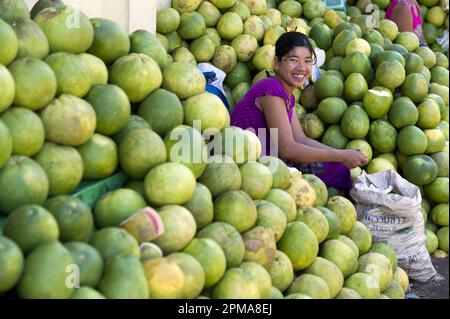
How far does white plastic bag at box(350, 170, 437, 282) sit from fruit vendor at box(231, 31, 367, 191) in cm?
23

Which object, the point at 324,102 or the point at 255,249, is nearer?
the point at 255,249

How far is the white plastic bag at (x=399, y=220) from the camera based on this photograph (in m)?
3.63

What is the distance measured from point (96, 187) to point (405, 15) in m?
4.46

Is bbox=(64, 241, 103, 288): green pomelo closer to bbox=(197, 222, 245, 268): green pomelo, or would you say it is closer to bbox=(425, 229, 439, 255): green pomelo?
bbox=(197, 222, 245, 268): green pomelo

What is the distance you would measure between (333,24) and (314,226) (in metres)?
3.11

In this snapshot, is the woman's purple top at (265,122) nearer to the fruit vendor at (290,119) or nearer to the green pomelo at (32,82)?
the fruit vendor at (290,119)

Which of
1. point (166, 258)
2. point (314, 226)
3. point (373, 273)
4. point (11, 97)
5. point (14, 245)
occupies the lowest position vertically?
point (373, 273)

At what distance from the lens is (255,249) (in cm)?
225

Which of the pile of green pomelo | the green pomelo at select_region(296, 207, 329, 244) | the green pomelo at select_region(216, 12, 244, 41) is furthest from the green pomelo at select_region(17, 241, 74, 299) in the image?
the green pomelo at select_region(216, 12, 244, 41)

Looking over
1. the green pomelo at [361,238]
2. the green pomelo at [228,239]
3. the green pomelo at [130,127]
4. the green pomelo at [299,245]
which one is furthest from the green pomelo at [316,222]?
the green pomelo at [130,127]

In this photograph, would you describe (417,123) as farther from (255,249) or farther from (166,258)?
(166,258)

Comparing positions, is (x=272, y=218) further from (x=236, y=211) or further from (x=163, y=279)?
(x=163, y=279)

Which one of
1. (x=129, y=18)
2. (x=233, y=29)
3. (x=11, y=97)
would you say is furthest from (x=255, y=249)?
(x=233, y=29)

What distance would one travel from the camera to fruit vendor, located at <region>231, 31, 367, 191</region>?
3729 mm
